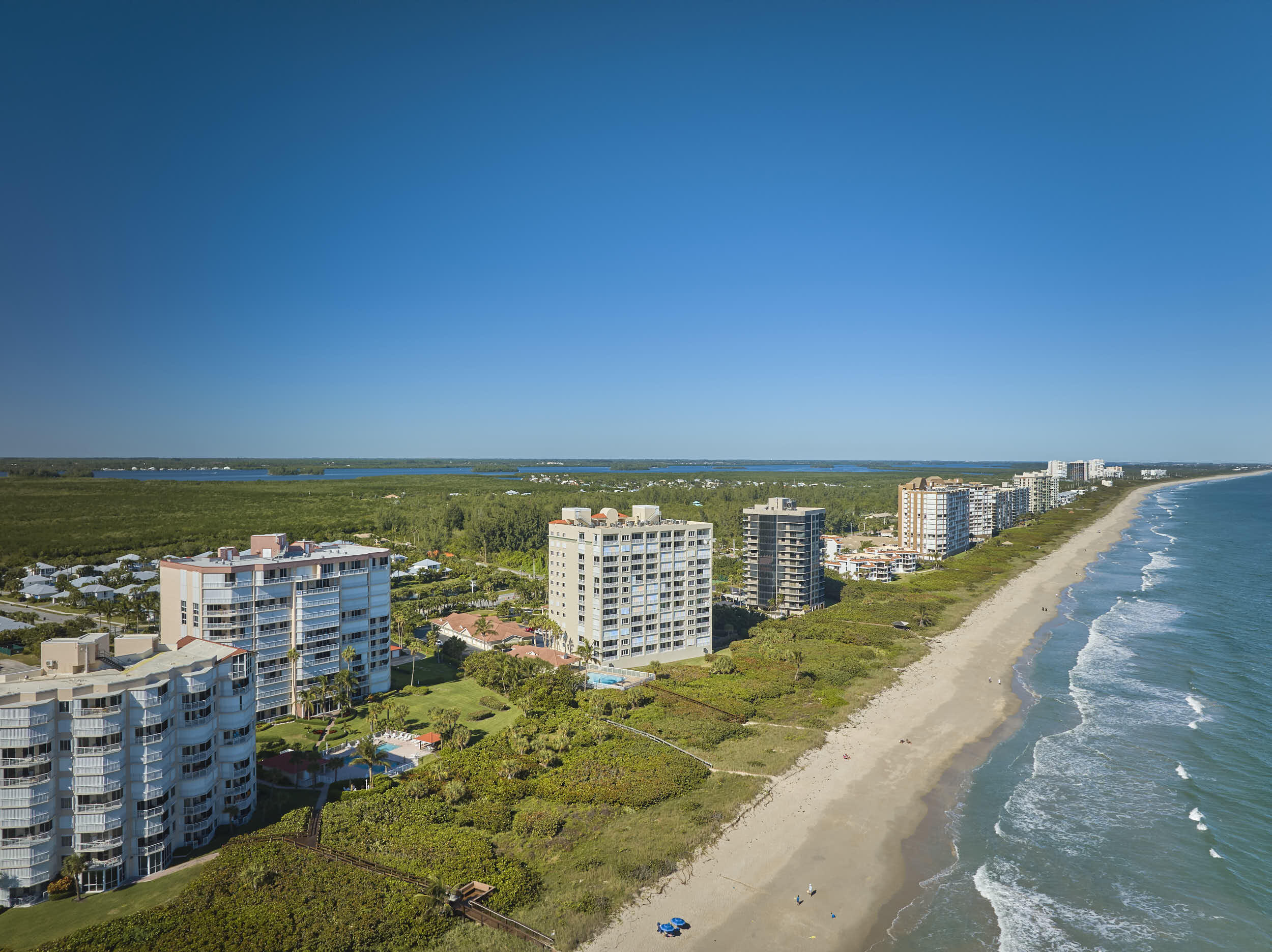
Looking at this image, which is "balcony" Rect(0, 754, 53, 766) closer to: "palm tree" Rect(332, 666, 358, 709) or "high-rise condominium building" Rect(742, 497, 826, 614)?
"palm tree" Rect(332, 666, 358, 709)

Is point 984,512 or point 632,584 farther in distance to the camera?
point 984,512

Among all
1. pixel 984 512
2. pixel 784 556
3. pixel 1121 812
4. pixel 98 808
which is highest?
pixel 784 556

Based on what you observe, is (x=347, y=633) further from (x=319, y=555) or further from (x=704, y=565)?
(x=704, y=565)

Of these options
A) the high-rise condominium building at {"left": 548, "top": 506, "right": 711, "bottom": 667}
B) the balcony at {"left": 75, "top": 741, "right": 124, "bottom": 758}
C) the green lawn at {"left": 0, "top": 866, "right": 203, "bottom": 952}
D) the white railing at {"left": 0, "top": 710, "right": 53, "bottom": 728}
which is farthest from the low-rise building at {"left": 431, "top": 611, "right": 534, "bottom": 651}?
the white railing at {"left": 0, "top": 710, "right": 53, "bottom": 728}

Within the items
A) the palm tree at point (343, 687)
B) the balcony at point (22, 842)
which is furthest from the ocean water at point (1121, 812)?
the palm tree at point (343, 687)

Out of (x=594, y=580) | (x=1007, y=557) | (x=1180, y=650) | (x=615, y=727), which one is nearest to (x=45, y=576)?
(x=594, y=580)

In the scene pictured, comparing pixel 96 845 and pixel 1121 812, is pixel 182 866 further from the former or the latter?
pixel 1121 812

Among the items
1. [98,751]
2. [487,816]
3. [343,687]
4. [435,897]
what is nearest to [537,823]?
[487,816]

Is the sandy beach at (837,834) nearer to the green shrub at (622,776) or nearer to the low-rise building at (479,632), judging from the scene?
the green shrub at (622,776)
